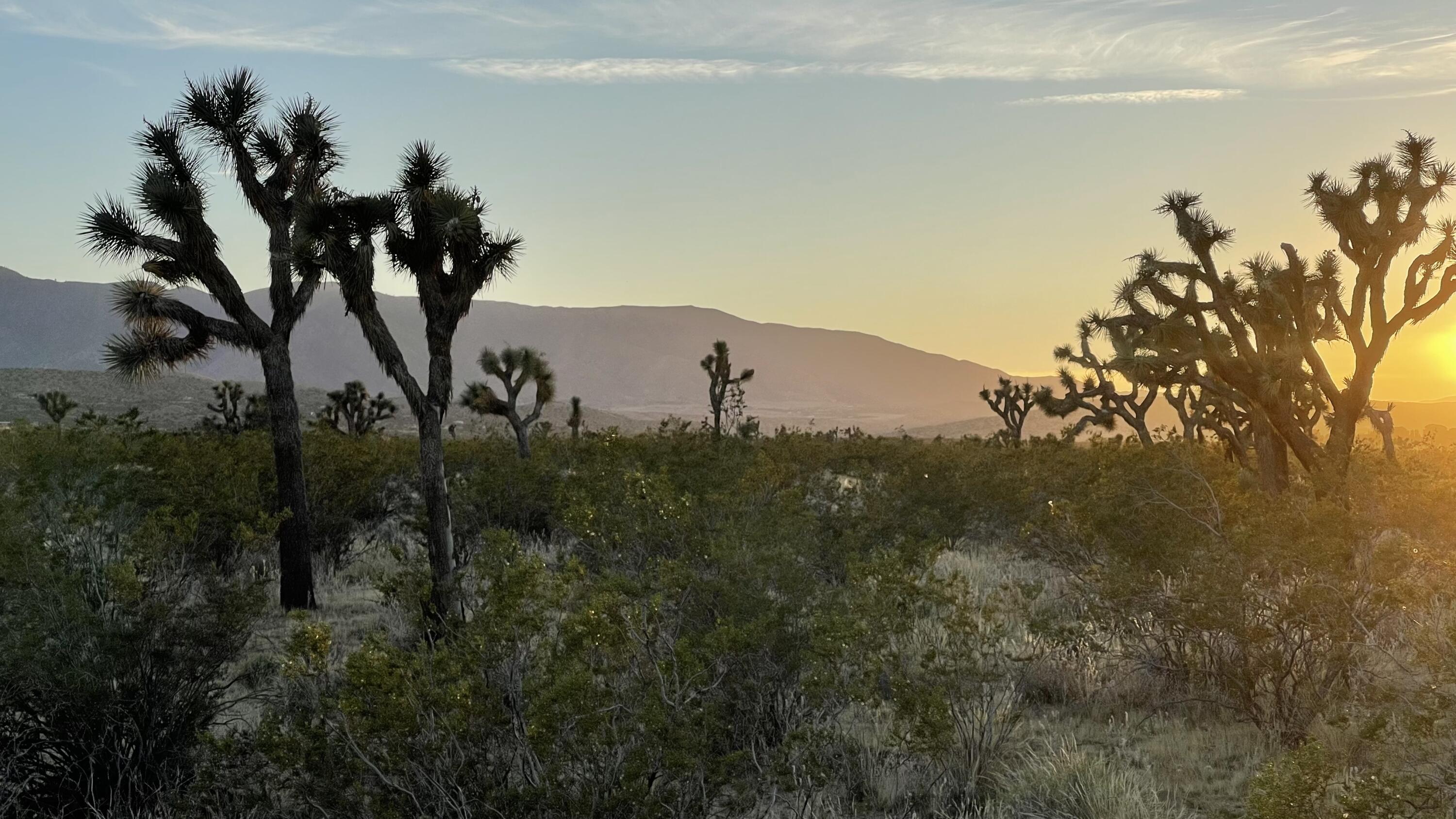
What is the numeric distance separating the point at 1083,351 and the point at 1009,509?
800 inches

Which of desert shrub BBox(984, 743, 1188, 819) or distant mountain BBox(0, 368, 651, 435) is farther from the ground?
distant mountain BBox(0, 368, 651, 435)

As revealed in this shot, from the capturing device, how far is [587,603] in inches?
229

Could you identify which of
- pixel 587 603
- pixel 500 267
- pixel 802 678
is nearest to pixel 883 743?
pixel 802 678

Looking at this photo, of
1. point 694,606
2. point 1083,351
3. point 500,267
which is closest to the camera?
point 694,606

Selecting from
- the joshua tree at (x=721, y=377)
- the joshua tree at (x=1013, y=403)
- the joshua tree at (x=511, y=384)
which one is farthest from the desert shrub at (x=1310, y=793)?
the joshua tree at (x=1013, y=403)

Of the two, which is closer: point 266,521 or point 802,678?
point 802,678

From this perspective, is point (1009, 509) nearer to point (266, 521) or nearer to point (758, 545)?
point (758, 545)

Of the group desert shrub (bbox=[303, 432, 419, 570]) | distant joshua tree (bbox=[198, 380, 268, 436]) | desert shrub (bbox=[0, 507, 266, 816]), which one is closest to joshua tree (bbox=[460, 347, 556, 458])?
distant joshua tree (bbox=[198, 380, 268, 436])

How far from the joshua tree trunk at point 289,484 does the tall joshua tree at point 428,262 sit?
8.31 ft

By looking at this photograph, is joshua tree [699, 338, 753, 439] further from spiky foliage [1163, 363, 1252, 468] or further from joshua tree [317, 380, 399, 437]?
spiky foliage [1163, 363, 1252, 468]

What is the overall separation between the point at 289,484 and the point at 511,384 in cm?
2384

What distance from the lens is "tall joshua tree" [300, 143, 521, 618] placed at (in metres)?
11.4

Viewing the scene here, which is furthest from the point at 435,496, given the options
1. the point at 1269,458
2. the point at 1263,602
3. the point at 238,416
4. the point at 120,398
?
the point at 120,398

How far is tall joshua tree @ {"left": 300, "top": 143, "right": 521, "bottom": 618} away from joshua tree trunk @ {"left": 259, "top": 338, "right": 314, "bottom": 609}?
2.53m
